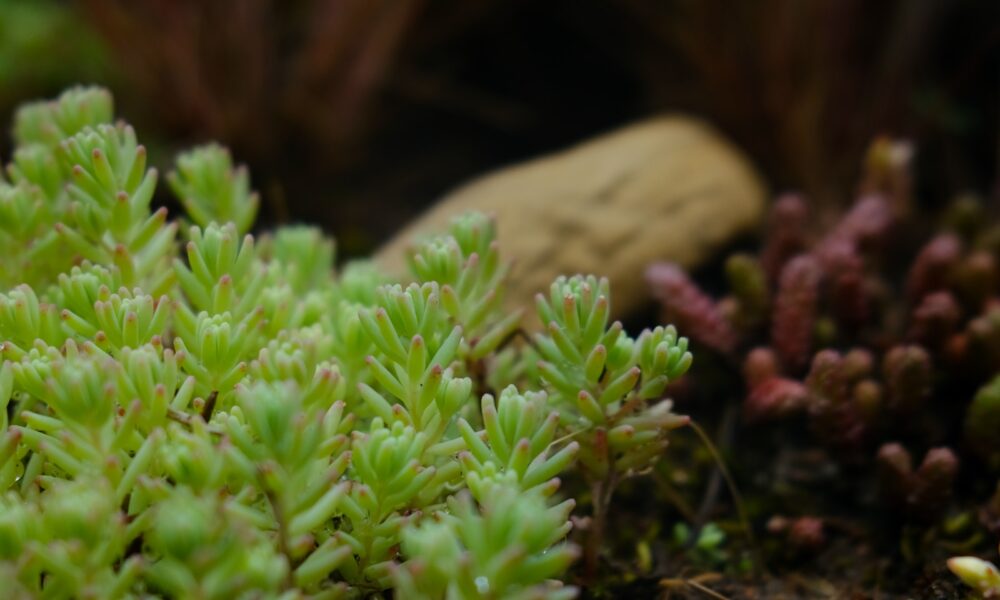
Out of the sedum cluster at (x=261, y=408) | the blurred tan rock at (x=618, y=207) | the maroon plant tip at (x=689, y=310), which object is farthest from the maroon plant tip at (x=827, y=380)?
the blurred tan rock at (x=618, y=207)

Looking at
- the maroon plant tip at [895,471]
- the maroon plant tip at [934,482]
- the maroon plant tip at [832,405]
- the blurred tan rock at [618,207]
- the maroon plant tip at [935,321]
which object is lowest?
the maroon plant tip at [934,482]

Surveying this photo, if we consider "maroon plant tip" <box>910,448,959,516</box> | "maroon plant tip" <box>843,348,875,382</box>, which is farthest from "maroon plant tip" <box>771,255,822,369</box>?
"maroon plant tip" <box>910,448,959,516</box>

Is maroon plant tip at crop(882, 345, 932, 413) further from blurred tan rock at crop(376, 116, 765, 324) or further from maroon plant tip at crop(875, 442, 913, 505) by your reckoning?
blurred tan rock at crop(376, 116, 765, 324)

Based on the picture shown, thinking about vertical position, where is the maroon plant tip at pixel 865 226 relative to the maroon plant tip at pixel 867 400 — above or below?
above

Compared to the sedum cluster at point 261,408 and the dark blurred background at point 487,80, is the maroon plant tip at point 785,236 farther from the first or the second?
the sedum cluster at point 261,408

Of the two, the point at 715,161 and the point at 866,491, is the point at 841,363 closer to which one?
the point at 866,491

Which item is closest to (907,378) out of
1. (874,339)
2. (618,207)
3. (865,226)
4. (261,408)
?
(874,339)

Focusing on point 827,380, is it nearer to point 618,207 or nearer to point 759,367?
point 759,367
